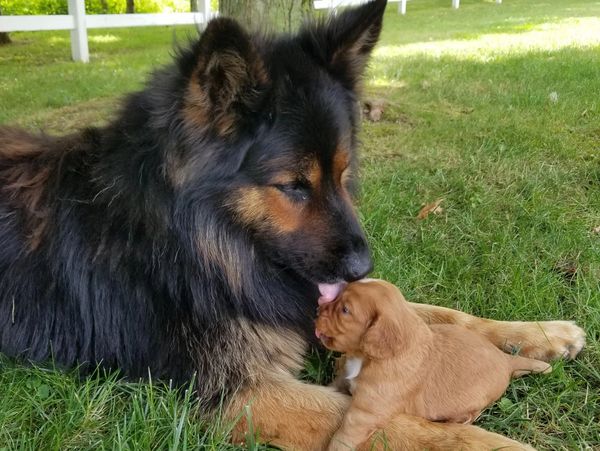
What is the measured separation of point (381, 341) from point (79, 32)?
12.3 metres

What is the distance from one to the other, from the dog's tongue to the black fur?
89mm

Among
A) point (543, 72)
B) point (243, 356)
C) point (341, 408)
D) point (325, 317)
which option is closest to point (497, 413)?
point (341, 408)

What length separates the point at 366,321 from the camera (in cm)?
246

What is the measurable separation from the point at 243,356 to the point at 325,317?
409 millimetres

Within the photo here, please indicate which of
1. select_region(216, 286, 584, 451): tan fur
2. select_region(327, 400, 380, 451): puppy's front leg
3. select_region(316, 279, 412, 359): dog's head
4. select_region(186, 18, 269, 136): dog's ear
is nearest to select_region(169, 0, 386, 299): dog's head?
select_region(186, 18, 269, 136): dog's ear

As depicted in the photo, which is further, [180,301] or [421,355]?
[180,301]

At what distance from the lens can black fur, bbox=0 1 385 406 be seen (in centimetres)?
246

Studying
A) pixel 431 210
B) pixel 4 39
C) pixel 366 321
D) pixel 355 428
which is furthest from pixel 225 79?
pixel 4 39

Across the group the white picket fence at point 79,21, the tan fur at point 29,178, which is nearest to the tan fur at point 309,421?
the tan fur at point 29,178

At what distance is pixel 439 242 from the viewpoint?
391 centimetres

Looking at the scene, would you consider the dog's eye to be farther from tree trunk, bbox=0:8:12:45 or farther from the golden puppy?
tree trunk, bbox=0:8:12:45

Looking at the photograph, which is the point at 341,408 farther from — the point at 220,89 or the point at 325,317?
the point at 220,89

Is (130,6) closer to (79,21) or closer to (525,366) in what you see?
(79,21)

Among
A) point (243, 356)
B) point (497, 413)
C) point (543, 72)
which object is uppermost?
point (543, 72)
